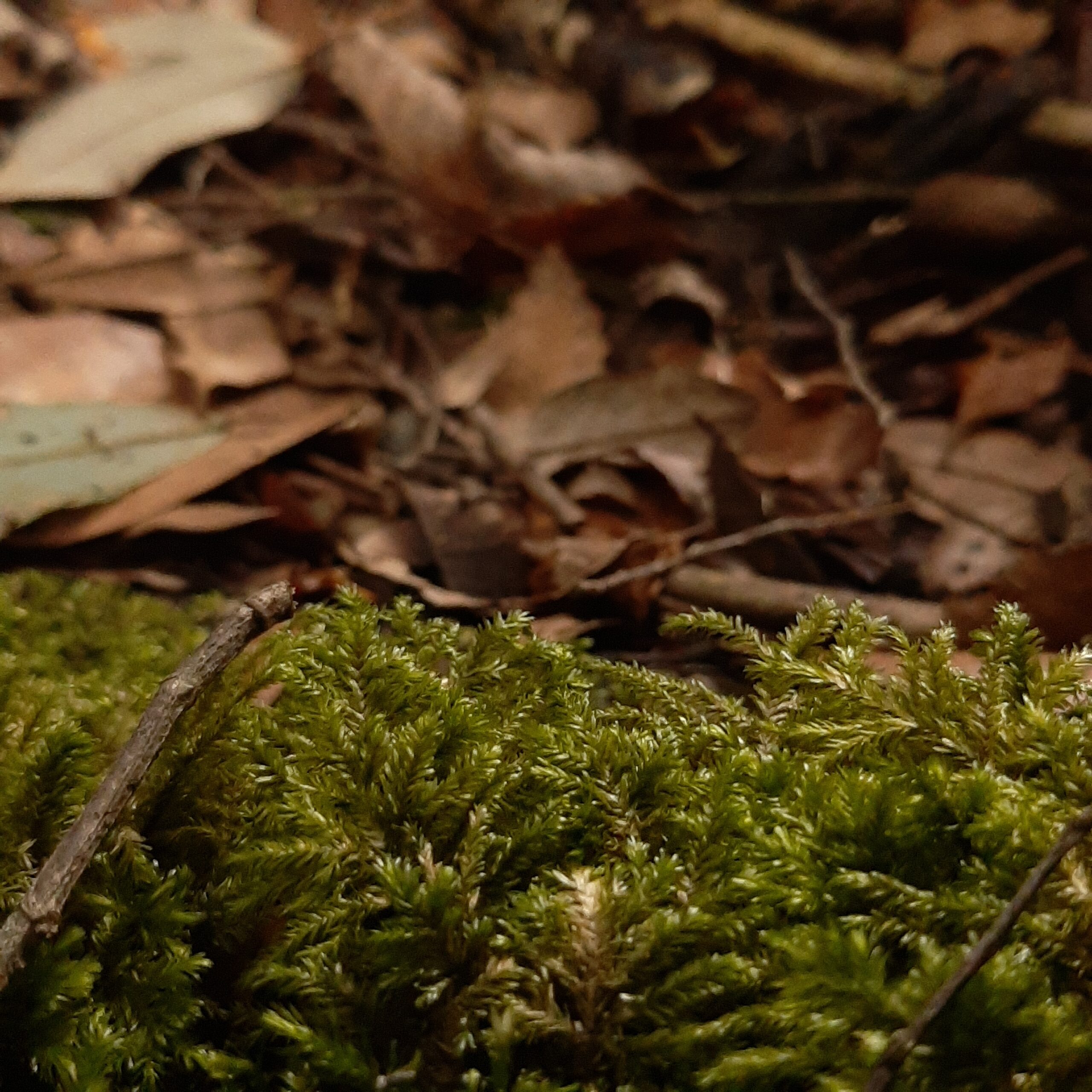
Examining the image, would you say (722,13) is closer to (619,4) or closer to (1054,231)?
(619,4)

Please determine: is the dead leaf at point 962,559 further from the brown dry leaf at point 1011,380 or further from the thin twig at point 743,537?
the brown dry leaf at point 1011,380

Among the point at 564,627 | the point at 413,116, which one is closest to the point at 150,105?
the point at 413,116

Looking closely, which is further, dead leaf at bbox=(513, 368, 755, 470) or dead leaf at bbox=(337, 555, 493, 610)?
dead leaf at bbox=(513, 368, 755, 470)

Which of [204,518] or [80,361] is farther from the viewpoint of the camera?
[80,361]

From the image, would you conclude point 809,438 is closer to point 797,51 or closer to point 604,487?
point 604,487

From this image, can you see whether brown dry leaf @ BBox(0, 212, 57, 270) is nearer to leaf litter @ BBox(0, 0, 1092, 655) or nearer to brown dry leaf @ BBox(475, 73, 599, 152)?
leaf litter @ BBox(0, 0, 1092, 655)

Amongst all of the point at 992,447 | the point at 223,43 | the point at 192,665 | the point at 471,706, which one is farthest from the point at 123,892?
the point at 223,43

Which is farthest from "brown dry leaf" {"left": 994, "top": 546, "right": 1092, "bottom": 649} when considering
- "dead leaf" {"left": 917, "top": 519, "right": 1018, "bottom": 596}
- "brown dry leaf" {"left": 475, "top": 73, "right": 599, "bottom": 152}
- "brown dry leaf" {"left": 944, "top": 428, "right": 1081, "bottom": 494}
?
"brown dry leaf" {"left": 475, "top": 73, "right": 599, "bottom": 152}
